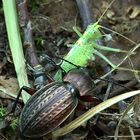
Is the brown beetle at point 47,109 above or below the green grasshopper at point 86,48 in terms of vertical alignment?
below

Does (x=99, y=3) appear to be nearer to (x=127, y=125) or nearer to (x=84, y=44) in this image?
(x=84, y=44)

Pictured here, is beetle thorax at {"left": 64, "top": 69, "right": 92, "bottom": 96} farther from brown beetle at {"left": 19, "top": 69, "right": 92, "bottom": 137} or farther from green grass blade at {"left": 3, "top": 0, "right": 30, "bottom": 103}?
green grass blade at {"left": 3, "top": 0, "right": 30, "bottom": 103}

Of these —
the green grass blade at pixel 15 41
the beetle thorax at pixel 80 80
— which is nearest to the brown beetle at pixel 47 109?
the beetle thorax at pixel 80 80

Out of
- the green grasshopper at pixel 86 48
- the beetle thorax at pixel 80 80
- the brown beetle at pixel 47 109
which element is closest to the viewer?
the brown beetle at pixel 47 109

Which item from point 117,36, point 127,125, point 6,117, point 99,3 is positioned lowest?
point 127,125

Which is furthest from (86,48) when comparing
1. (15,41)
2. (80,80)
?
(15,41)

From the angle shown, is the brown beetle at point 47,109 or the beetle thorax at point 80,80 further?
the beetle thorax at point 80,80

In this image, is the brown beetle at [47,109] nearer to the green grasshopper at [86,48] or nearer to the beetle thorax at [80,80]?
the beetle thorax at [80,80]

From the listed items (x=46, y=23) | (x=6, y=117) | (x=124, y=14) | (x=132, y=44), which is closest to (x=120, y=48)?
(x=132, y=44)
